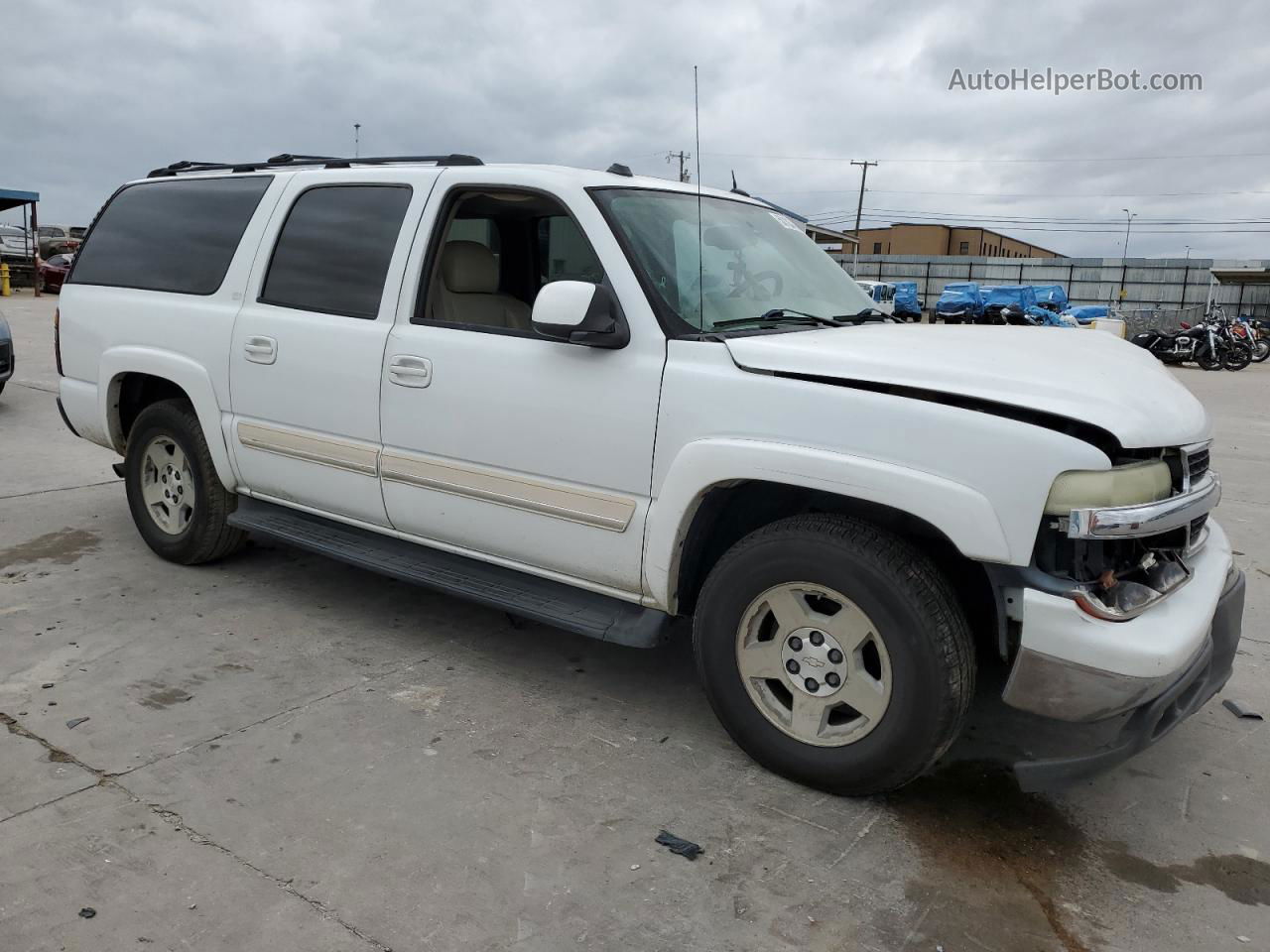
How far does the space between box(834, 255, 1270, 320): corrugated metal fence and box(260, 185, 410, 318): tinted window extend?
4055cm

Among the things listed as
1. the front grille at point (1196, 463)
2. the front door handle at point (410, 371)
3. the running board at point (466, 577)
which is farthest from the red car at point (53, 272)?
the front grille at point (1196, 463)

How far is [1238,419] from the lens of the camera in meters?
12.8

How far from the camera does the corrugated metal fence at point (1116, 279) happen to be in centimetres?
4008

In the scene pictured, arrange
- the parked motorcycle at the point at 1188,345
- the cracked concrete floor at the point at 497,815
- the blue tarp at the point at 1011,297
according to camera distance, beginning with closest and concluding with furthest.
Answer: the cracked concrete floor at the point at 497,815 < the parked motorcycle at the point at 1188,345 < the blue tarp at the point at 1011,297

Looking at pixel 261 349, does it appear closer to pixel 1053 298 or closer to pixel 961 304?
pixel 961 304

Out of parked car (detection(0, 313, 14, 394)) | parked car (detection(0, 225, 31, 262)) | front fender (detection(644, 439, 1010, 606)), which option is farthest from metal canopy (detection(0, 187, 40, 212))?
front fender (detection(644, 439, 1010, 606))

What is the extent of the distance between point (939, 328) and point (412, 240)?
2038mm

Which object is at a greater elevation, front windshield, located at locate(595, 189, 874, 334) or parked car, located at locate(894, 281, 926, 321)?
parked car, located at locate(894, 281, 926, 321)

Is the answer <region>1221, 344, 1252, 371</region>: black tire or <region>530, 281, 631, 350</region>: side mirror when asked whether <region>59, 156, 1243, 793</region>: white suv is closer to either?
<region>530, 281, 631, 350</region>: side mirror

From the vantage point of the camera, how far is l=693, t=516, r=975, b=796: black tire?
2818 millimetres

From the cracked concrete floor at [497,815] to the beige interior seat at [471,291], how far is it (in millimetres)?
1366

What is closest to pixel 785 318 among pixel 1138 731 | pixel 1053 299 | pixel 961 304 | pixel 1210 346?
pixel 1138 731

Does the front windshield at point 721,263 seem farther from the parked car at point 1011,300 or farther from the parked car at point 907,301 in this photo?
the parked car at point 907,301

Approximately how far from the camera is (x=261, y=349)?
14.2 feet
